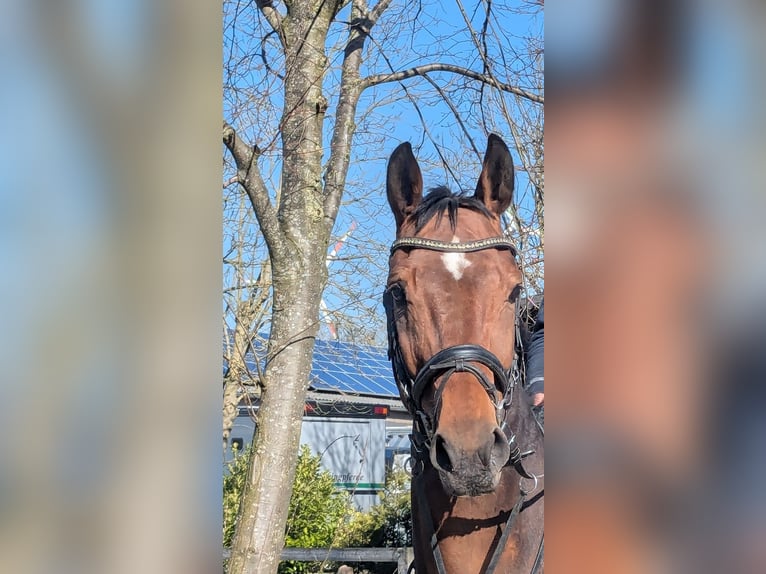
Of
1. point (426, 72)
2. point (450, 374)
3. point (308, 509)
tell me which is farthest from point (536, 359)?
point (308, 509)

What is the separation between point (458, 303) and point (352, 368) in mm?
10757

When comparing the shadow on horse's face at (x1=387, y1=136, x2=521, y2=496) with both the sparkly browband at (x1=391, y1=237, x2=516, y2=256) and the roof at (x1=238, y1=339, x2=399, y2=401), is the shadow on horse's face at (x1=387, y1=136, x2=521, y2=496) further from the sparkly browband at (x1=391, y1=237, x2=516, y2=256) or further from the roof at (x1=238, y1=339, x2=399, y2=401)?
the roof at (x1=238, y1=339, x2=399, y2=401)

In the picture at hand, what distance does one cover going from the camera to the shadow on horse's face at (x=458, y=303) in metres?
2.12

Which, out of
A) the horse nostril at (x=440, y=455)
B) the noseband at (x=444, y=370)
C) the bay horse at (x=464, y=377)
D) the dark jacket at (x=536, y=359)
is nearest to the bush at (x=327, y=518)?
the dark jacket at (x=536, y=359)

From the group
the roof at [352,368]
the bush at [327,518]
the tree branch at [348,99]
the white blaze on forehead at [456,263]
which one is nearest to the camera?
the white blaze on forehead at [456,263]

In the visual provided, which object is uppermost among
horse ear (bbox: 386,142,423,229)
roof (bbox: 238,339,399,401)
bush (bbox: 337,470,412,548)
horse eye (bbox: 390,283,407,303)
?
horse ear (bbox: 386,142,423,229)

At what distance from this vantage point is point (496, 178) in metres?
2.80

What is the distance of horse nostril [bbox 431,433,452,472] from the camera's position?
6.97 ft

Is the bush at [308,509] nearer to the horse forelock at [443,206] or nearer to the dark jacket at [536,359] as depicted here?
the dark jacket at [536,359]

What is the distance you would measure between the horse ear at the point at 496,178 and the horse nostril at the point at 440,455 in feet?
3.44

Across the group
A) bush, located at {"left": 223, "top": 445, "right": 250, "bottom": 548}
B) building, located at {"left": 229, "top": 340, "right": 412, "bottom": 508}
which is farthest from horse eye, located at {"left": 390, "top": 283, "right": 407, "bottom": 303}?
building, located at {"left": 229, "top": 340, "right": 412, "bottom": 508}
